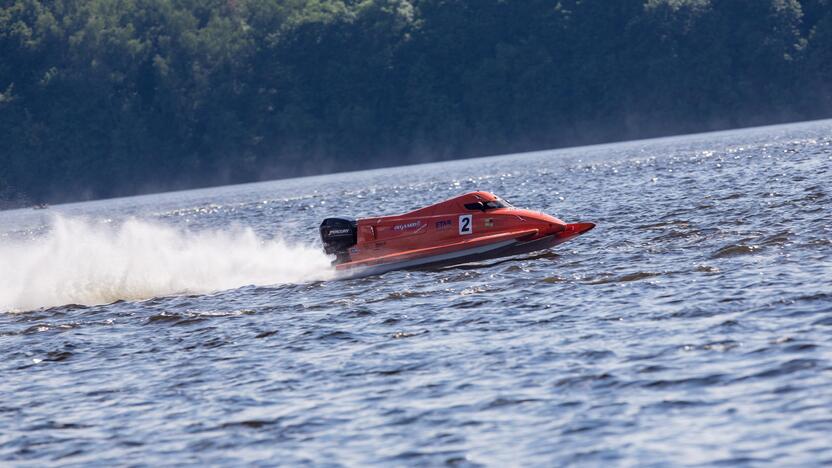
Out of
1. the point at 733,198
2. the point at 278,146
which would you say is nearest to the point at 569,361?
the point at 733,198

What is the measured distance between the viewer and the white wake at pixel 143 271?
25406mm

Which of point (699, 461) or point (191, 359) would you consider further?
point (191, 359)

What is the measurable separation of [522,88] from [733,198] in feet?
299

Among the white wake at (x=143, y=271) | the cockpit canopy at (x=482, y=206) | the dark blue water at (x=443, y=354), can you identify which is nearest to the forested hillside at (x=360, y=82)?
the dark blue water at (x=443, y=354)

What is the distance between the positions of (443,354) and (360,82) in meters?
114

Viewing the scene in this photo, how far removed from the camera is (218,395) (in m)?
14.6

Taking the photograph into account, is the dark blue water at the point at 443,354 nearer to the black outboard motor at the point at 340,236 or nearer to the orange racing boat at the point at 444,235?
the orange racing boat at the point at 444,235

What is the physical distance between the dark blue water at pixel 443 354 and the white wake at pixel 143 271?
84 millimetres

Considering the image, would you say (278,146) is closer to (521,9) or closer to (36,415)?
(521,9)

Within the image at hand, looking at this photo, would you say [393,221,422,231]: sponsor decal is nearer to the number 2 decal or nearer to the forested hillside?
the number 2 decal

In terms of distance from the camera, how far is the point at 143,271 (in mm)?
26531

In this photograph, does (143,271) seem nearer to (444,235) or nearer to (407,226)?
(407,226)

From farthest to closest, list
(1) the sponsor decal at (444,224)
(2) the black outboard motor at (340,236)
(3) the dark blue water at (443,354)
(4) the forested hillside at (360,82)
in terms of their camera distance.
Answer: (4) the forested hillside at (360,82) → (2) the black outboard motor at (340,236) → (1) the sponsor decal at (444,224) → (3) the dark blue water at (443,354)

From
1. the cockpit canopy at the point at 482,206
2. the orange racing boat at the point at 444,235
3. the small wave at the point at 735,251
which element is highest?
the cockpit canopy at the point at 482,206
